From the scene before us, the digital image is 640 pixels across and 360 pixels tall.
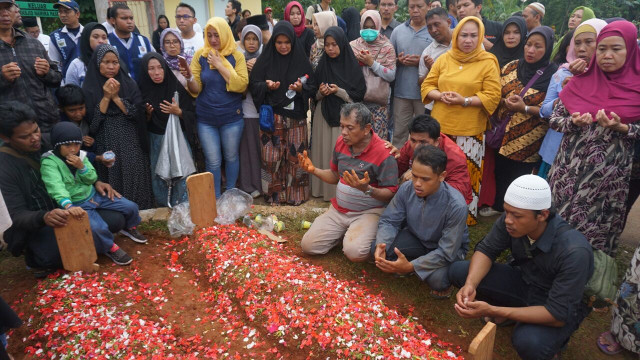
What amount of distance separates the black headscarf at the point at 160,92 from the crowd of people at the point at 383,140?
17 millimetres

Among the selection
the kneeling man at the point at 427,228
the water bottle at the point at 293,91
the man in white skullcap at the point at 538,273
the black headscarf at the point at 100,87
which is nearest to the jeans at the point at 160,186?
the black headscarf at the point at 100,87

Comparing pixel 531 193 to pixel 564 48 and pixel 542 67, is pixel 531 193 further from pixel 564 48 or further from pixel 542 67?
pixel 564 48

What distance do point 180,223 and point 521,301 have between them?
3.58 metres

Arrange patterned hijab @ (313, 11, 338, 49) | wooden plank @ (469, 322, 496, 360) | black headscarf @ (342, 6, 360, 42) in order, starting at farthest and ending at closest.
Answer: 1. black headscarf @ (342, 6, 360, 42)
2. patterned hijab @ (313, 11, 338, 49)
3. wooden plank @ (469, 322, 496, 360)

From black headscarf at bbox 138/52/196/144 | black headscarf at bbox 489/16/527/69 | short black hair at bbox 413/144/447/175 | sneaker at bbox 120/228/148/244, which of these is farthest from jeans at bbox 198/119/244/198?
black headscarf at bbox 489/16/527/69

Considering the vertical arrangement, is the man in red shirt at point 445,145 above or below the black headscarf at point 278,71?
below

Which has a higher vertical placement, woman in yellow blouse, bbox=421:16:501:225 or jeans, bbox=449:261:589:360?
woman in yellow blouse, bbox=421:16:501:225

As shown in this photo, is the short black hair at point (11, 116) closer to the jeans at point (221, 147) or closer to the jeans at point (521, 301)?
the jeans at point (221, 147)

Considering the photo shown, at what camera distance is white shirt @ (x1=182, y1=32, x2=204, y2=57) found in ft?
19.2

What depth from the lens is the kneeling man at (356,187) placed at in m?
4.01

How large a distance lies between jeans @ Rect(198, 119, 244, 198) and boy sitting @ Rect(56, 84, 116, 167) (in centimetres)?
114

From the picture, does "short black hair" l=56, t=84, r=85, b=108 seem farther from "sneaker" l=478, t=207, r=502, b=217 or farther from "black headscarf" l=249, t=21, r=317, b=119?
"sneaker" l=478, t=207, r=502, b=217

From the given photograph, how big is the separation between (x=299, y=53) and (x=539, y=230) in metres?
3.63

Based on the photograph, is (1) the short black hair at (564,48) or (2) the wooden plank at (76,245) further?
(1) the short black hair at (564,48)
